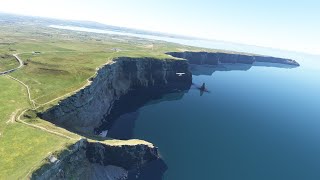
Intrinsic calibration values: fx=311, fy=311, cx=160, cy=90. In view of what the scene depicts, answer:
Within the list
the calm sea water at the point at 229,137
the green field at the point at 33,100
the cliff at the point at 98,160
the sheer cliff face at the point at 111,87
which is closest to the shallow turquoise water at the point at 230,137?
the calm sea water at the point at 229,137

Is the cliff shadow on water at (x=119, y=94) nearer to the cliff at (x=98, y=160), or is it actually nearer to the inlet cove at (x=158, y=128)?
the inlet cove at (x=158, y=128)

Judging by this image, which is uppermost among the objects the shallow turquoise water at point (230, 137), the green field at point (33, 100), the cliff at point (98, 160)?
the green field at point (33, 100)

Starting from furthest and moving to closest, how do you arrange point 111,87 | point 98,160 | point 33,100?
point 111,87
point 33,100
point 98,160

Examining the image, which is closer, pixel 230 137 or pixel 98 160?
pixel 98 160

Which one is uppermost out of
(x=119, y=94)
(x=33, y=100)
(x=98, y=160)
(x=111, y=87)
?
(x=33, y=100)

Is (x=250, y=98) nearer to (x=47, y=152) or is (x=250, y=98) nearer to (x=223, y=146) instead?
(x=223, y=146)

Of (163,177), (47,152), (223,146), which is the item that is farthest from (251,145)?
(47,152)

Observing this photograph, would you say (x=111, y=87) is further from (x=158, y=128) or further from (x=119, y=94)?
(x=158, y=128)

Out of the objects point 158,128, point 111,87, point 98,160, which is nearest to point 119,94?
point 111,87
